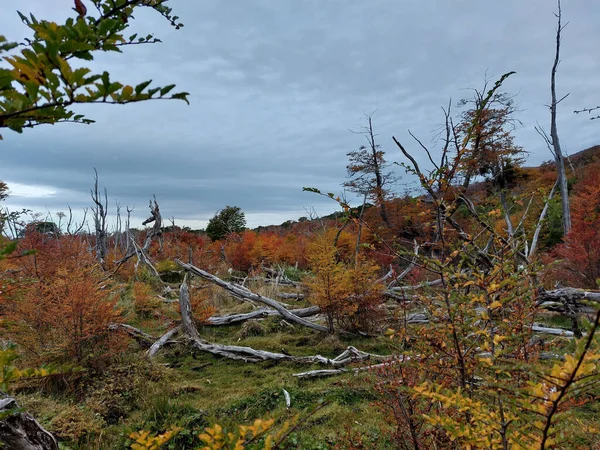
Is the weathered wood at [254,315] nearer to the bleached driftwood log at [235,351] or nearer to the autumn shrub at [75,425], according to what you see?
the bleached driftwood log at [235,351]

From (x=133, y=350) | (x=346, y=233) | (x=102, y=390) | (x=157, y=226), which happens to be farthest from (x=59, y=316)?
(x=346, y=233)

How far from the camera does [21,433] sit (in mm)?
2066

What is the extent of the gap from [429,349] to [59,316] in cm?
486

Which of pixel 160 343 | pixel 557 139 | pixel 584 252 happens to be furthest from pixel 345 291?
pixel 557 139

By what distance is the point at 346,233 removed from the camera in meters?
14.2

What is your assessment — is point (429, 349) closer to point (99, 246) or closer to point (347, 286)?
point (347, 286)

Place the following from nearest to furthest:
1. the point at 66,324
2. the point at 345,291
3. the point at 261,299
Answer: the point at 66,324 < the point at 345,291 < the point at 261,299

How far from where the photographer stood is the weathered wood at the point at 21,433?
1994 mm

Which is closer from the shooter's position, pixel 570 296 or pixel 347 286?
pixel 570 296

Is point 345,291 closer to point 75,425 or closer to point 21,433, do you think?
point 75,425

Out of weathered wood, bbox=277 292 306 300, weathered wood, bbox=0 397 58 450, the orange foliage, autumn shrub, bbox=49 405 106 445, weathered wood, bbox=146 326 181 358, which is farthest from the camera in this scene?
weathered wood, bbox=277 292 306 300

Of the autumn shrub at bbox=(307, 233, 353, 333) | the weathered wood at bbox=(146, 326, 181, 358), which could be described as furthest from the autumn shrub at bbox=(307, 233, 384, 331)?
the weathered wood at bbox=(146, 326, 181, 358)

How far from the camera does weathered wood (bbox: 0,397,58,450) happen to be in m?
1.99

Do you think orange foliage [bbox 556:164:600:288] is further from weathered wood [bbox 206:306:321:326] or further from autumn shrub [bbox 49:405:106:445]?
autumn shrub [bbox 49:405:106:445]
